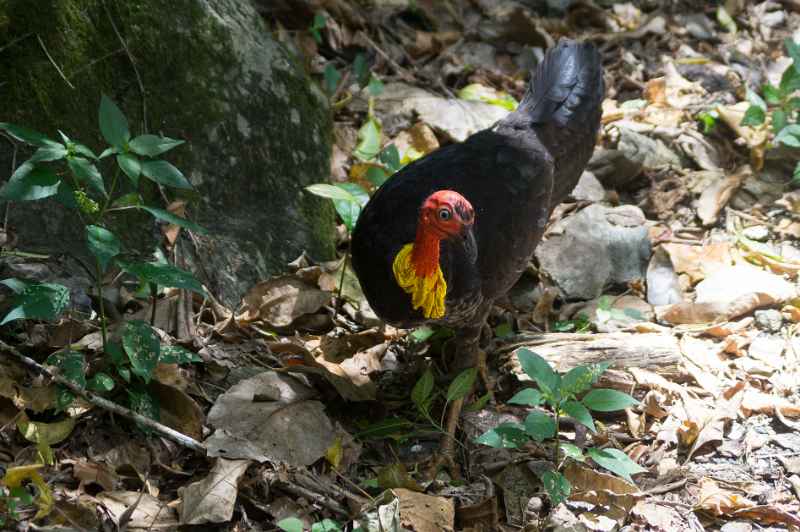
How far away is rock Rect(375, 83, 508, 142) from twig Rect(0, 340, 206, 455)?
106 inches

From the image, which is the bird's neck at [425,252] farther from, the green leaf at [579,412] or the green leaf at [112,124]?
the green leaf at [112,124]

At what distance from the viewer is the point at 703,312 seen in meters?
4.48

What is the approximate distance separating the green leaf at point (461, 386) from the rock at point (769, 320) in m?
1.57

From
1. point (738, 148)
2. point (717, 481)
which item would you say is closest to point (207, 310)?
point (717, 481)

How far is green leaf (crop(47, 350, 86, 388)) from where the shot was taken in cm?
302

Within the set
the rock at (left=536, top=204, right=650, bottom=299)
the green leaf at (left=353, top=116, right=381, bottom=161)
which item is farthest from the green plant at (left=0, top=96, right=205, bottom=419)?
the rock at (left=536, top=204, right=650, bottom=299)

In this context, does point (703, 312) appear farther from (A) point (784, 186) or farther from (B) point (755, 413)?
(A) point (784, 186)

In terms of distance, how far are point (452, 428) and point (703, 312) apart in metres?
1.54

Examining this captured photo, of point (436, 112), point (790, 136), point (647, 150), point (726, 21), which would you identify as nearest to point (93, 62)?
point (436, 112)

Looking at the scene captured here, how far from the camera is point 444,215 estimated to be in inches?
132

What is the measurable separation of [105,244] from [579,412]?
67.5 inches

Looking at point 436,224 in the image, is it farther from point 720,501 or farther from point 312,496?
point 720,501

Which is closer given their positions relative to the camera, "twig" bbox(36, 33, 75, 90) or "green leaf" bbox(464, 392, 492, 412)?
"twig" bbox(36, 33, 75, 90)

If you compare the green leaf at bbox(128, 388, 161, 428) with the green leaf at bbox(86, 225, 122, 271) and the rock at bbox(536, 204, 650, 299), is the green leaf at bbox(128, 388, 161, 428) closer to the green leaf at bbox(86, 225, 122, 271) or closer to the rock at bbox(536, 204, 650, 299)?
the green leaf at bbox(86, 225, 122, 271)
